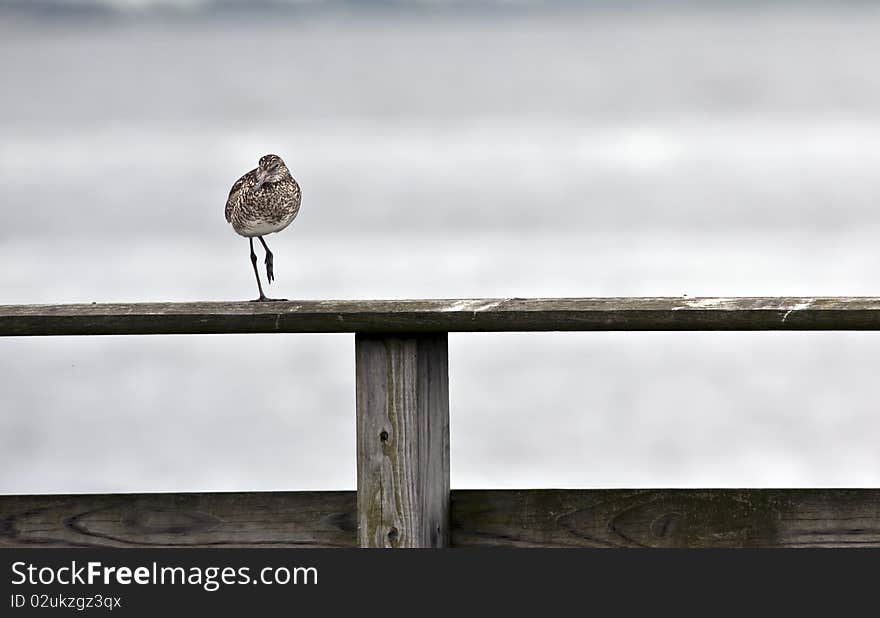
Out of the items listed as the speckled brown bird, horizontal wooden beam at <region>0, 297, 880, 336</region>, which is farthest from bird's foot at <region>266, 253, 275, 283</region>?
horizontal wooden beam at <region>0, 297, 880, 336</region>

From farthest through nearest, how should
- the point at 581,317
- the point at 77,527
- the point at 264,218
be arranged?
the point at 264,218
the point at 77,527
the point at 581,317

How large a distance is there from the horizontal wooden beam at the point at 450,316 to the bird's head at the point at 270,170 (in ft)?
3.72

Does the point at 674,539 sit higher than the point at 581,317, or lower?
lower

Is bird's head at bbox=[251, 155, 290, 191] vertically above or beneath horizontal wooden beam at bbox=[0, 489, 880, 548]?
above

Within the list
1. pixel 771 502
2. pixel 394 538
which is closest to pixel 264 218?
pixel 394 538

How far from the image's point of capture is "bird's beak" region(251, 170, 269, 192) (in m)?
3.25

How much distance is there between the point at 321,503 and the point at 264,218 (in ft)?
3.72

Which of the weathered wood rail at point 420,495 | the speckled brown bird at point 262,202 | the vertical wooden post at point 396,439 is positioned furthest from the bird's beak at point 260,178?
the vertical wooden post at point 396,439

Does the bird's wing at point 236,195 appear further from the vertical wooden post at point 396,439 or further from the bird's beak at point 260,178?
the vertical wooden post at point 396,439

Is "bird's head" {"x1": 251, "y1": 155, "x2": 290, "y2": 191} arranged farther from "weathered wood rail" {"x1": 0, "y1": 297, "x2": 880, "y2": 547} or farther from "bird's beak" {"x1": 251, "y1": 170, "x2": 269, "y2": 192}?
"weathered wood rail" {"x1": 0, "y1": 297, "x2": 880, "y2": 547}

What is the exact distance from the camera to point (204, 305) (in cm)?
217

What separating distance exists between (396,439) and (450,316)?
0.24m

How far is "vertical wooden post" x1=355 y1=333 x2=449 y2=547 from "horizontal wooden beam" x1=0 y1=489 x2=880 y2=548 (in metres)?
0.13

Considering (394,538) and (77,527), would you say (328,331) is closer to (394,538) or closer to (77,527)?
(394,538)
